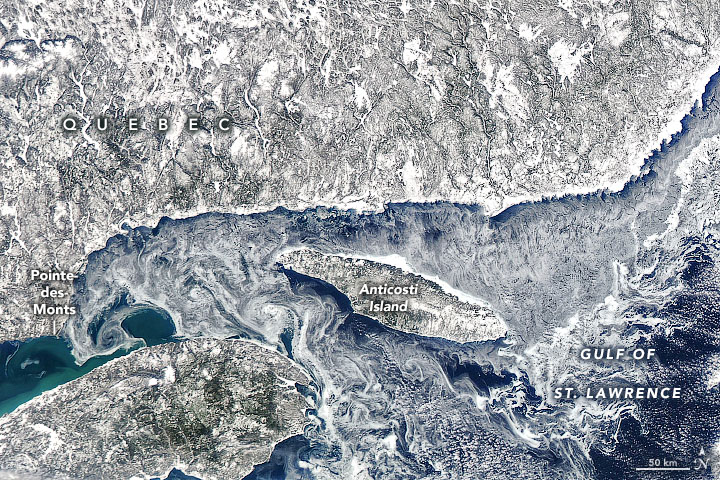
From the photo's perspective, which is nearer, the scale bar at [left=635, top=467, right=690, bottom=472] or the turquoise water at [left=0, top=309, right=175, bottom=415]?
the scale bar at [left=635, top=467, right=690, bottom=472]

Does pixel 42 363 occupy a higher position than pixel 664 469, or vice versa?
pixel 42 363

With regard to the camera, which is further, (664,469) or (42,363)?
(42,363)

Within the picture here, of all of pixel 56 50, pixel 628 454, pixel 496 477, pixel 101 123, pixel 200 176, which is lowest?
pixel 496 477

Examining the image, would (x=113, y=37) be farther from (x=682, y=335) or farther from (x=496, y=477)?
(x=682, y=335)

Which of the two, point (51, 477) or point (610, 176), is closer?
point (51, 477)

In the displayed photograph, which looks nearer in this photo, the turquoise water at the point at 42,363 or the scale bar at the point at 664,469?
the scale bar at the point at 664,469

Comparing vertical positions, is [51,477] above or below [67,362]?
below

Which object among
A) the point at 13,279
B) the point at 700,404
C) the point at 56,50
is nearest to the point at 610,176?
the point at 700,404

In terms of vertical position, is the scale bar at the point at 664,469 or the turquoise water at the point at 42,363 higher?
the turquoise water at the point at 42,363
